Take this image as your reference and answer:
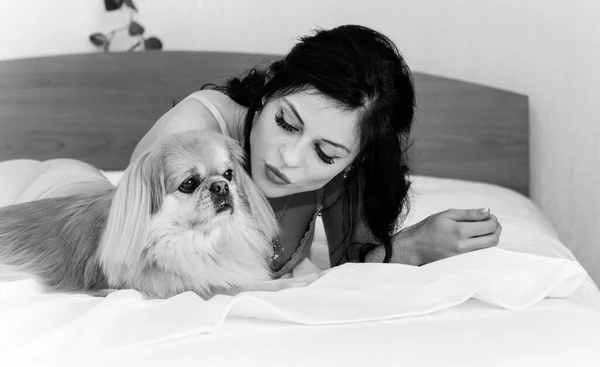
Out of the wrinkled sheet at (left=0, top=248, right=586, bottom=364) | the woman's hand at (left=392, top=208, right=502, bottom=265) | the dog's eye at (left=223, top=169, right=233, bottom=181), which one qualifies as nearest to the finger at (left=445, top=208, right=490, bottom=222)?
the woman's hand at (left=392, top=208, right=502, bottom=265)

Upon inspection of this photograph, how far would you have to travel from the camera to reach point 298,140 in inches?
58.1

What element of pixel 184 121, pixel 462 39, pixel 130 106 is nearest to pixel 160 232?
pixel 184 121

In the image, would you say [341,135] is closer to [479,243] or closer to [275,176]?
[275,176]

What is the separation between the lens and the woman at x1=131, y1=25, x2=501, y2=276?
1.49 meters

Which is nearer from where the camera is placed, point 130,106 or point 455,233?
point 455,233

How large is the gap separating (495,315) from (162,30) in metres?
2.09

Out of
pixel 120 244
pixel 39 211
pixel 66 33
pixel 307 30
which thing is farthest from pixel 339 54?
pixel 66 33

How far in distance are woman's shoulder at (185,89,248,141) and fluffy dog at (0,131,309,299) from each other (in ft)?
0.60

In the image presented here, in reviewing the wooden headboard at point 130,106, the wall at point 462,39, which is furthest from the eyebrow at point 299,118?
the wall at point 462,39

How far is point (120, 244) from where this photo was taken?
1.33 metres

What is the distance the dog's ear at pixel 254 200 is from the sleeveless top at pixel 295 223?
0.48 feet

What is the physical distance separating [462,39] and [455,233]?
1.61m

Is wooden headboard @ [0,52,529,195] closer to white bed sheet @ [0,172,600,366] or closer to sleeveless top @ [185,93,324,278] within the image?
sleeveless top @ [185,93,324,278]

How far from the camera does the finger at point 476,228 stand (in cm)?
152
